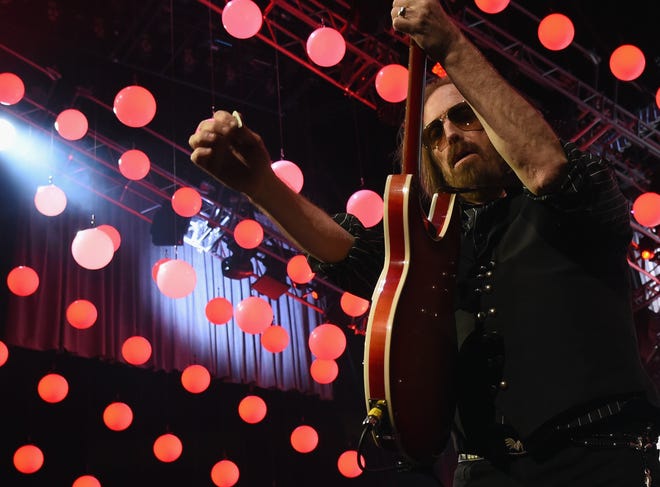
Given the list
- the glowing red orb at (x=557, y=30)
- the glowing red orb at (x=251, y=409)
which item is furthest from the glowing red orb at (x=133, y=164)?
the glowing red orb at (x=557, y=30)

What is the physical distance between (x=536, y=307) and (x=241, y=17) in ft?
13.7

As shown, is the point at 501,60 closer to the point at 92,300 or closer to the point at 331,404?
the point at 92,300

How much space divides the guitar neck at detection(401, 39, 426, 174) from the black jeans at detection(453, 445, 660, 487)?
0.58m

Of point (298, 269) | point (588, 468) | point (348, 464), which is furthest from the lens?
point (348, 464)

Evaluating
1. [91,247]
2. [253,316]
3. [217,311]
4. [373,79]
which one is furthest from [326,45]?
[217,311]

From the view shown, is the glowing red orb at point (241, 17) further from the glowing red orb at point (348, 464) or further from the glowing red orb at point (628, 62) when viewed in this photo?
the glowing red orb at point (348, 464)

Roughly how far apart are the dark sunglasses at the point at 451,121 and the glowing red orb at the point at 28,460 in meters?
5.85

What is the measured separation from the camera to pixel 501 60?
660cm

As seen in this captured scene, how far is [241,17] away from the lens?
496 cm

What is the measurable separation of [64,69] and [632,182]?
6222mm

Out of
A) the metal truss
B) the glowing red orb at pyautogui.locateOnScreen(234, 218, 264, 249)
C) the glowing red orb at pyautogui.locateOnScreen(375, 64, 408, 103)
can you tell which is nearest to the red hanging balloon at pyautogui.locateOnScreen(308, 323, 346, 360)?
the glowing red orb at pyautogui.locateOnScreen(234, 218, 264, 249)

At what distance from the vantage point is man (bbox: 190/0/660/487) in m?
1.19

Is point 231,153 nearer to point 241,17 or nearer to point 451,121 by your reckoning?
point 451,121

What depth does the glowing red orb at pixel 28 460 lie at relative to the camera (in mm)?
6281
